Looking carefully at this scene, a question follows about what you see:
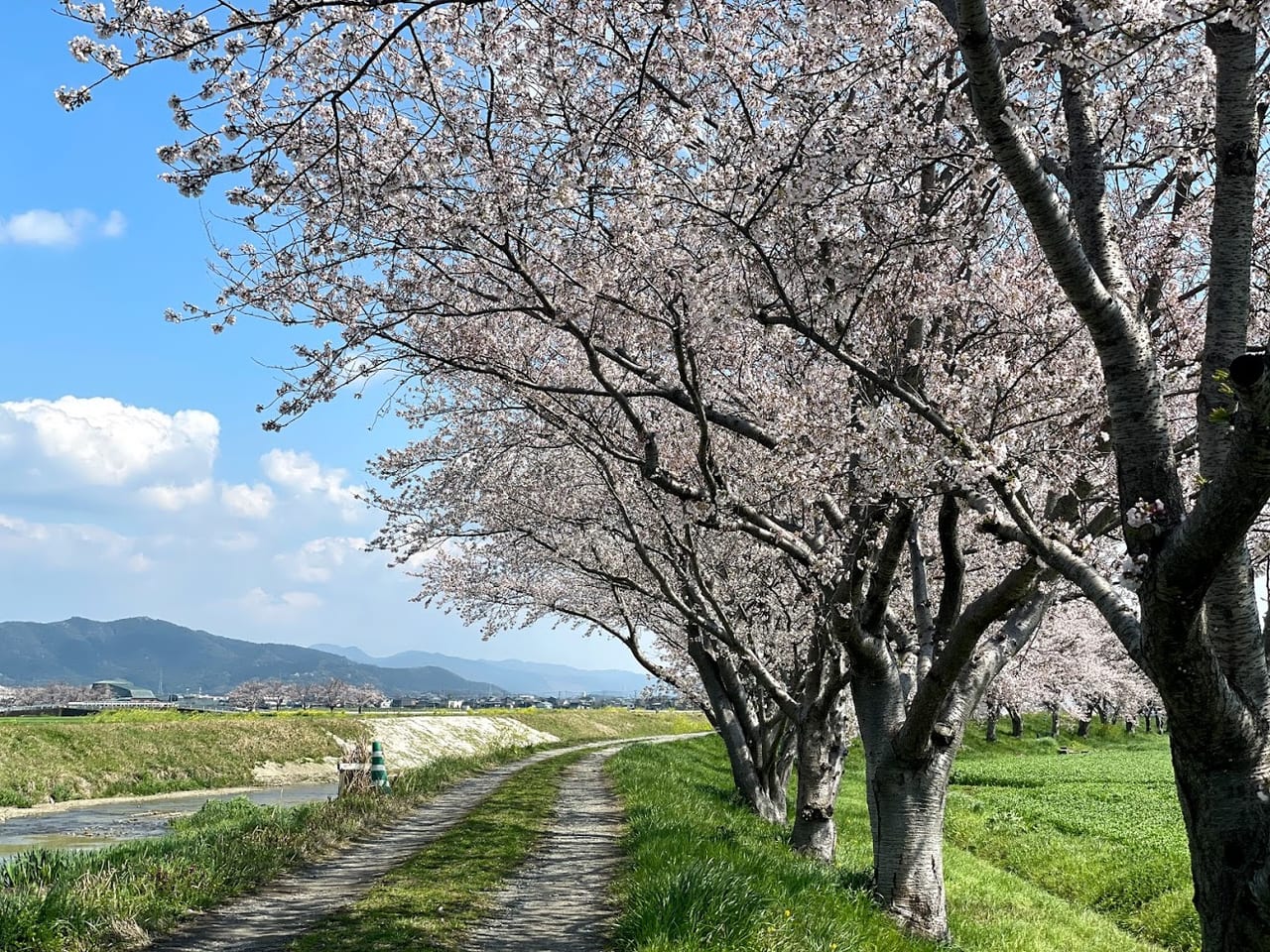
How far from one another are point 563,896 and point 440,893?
4.22ft

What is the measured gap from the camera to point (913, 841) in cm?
925

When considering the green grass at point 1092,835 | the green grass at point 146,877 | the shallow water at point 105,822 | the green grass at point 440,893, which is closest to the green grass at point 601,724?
the green grass at point 1092,835

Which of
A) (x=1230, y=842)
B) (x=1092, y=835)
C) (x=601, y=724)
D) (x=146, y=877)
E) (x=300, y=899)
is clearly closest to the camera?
(x=1230, y=842)

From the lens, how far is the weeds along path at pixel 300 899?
7.78 metres

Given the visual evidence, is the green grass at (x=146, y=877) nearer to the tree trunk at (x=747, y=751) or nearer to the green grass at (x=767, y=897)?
the green grass at (x=767, y=897)

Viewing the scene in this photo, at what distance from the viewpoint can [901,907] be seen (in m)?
9.16

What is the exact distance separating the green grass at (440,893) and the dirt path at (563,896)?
9.0 inches

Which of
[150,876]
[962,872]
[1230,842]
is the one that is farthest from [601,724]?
[1230,842]

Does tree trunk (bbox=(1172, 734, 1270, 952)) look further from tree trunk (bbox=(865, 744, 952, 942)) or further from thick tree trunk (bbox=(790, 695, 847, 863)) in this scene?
thick tree trunk (bbox=(790, 695, 847, 863))

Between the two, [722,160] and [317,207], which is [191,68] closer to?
[317,207]

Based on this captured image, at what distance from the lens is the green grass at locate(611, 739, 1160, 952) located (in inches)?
264

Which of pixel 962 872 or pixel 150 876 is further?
pixel 962 872

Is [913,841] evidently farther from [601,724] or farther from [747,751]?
[601,724]

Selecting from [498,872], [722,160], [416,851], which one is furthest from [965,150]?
[416,851]
